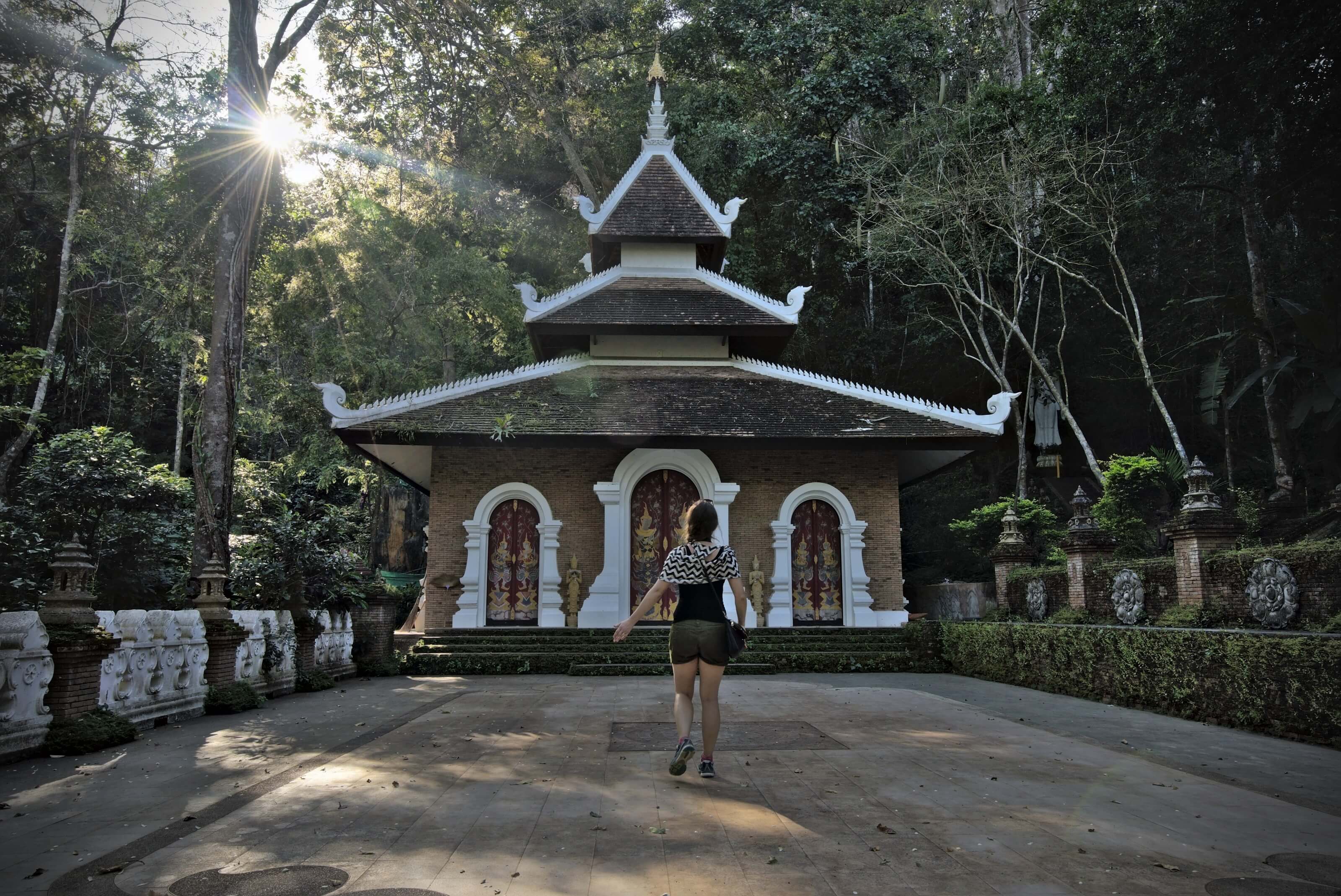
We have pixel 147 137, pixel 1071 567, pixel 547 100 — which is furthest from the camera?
pixel 547 100

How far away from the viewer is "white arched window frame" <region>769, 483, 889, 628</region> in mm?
17328

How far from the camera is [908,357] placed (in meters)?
27.5

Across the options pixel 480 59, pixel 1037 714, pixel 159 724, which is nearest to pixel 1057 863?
pixel 1037 714

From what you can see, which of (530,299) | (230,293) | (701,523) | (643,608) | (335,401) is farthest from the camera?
(530,299)

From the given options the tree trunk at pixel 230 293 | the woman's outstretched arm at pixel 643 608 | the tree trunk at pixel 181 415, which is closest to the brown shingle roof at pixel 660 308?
the tree trunk at pixel 230 293

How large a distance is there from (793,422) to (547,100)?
7402 mm

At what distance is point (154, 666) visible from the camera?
8.06m

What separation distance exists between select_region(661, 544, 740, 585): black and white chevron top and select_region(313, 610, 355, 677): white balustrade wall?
8.32 meters

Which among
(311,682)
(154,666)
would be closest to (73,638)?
(154,666)

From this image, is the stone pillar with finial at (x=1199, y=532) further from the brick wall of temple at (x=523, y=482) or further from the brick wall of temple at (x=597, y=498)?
the brick wall of temple at (x=523, y=482)

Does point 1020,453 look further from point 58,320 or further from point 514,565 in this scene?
point 58,320

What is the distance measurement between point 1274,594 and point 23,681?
1141 cm

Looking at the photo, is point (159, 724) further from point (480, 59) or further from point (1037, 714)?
point (480, 59)

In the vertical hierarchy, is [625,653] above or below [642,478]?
below
